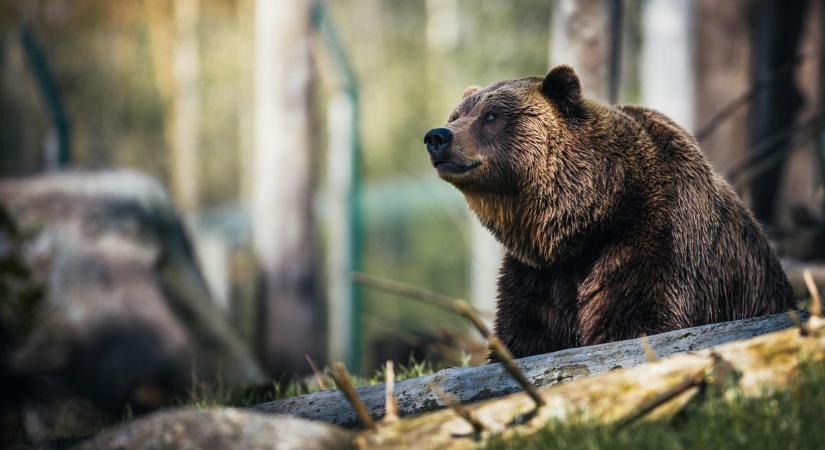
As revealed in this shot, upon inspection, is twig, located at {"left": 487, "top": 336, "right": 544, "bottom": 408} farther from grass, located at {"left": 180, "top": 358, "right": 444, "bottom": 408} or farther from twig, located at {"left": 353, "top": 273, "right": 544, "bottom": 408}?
grass, located at {"left": 180, "top": 358, "right": 444, "bottom": 408}

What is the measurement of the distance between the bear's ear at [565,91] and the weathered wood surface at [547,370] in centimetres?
125

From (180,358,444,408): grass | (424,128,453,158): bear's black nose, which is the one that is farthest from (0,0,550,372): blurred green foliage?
(424,128,453,158): bear's black nose

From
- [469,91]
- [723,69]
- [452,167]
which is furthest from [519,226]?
[723,69]

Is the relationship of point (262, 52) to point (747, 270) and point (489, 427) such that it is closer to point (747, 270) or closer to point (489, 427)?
point (747, 270)

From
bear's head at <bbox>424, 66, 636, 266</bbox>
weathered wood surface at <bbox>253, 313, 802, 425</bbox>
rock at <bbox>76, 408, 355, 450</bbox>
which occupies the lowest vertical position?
weathered wood surface at <bbox>253, 313, 802, 425</bbox>

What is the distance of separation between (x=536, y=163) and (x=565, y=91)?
0.37m

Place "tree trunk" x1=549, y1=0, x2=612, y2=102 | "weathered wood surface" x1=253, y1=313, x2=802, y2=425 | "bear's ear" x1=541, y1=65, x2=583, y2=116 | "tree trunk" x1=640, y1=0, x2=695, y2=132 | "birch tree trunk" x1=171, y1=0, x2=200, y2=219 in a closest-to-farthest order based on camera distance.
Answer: "weathered wood surface" x1=253, y1=313, x2=802, y2=425, "bear's ear" x1=541, y1=65, x2=583, y2=116, "tree trunk" x1=549, y1=0, x2=612, y2=102, "tree trunk" x1=640, y1=0, x2=695, y2=132, "birch tree trunk" x1=171, y1=0, x2=200, y2=219

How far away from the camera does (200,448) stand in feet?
9.30

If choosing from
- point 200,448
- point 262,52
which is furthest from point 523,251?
point 262,52

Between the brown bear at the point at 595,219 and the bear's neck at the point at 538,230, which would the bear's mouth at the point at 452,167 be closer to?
the brown bear at the point at 595,219

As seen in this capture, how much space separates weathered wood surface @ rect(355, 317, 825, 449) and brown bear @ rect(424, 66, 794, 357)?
856 millimetres

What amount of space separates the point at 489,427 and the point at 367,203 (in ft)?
82.1

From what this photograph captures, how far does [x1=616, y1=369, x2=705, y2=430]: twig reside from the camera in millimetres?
2928

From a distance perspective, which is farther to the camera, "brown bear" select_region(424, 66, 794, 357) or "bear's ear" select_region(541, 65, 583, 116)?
"bear's ear" select_region(541, 65, 583, 116)
